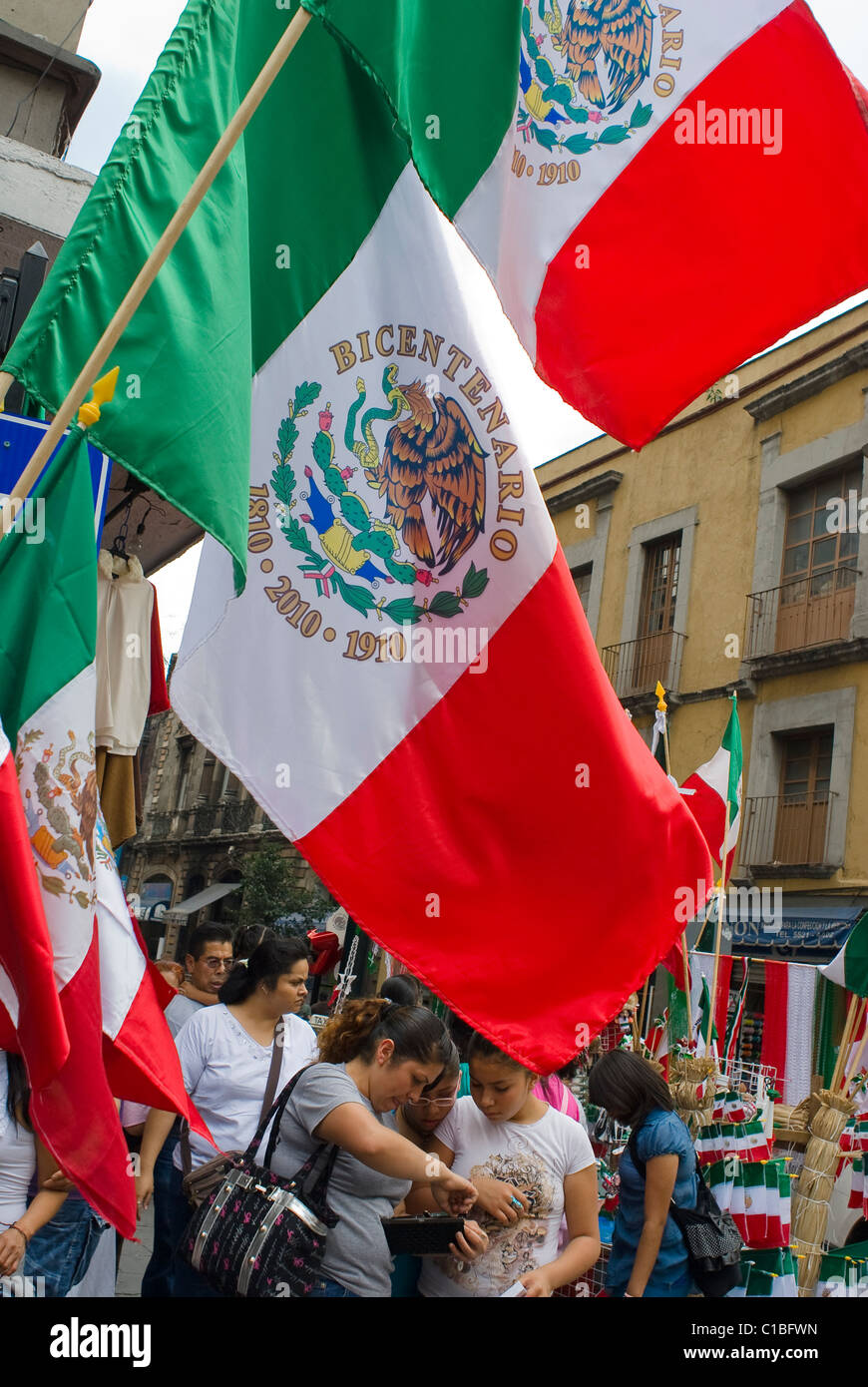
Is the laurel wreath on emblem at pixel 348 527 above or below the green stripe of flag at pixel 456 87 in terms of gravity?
below

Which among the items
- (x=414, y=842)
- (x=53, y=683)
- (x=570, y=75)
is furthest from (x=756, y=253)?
(x=53, y=683)

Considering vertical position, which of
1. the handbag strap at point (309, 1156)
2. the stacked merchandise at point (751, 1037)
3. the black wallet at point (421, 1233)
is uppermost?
the handbag strap at point (309, 1156)

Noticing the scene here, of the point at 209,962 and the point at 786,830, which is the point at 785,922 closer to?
the point at 786,830

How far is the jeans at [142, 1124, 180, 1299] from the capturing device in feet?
13.4

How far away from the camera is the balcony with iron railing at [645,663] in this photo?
19281 mm

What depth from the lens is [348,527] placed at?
10.2 ft

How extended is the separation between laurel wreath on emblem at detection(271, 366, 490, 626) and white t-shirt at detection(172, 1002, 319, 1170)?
1.95 meters

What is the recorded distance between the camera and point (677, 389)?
3.65m

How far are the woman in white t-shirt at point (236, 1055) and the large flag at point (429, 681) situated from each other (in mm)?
1526

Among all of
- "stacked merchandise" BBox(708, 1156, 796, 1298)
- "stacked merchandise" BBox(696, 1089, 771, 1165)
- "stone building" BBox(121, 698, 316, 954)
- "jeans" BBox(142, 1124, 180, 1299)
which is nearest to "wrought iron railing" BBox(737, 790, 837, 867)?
"stacked merchandise" BBox(696, 1089, 771, 1165)

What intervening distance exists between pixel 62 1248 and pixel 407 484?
231 cm


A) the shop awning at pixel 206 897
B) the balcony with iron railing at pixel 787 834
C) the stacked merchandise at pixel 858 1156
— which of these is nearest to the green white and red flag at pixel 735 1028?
the balcony with iron railing at pixel 787 834

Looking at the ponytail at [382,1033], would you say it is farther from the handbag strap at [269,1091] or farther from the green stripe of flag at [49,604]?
the green stripe of flag at [49,604]

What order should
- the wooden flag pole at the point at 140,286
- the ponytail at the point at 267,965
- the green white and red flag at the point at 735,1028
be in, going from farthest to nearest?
Answer: the green white and red flag at the point at 735,1028 → the ponytail at the point at 267,965 → the wooden flag pole at the point at 140,286
